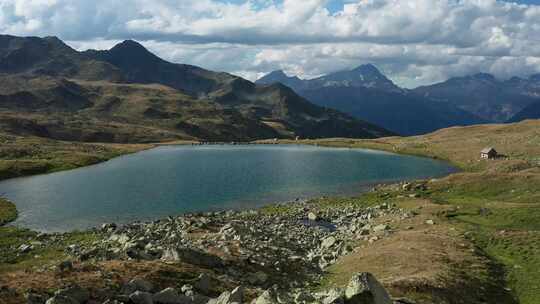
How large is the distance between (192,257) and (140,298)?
13.8m

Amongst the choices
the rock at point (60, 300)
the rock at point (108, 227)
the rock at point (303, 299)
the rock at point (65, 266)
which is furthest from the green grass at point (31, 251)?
the rock at point (303, 299)

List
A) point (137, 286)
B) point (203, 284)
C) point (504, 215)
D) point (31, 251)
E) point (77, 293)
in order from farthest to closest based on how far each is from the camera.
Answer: point (504, 215) < point (31, 251) < point (203, 284) < point (137, 286) < point (77, 293)

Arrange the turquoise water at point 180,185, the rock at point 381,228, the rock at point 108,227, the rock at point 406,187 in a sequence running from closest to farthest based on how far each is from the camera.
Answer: the rock at point 381,228 → the rock at point 108,227 → the turquoise water at point 180,185 → the rock at point 406,187

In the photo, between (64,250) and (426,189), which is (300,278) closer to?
(64,250)

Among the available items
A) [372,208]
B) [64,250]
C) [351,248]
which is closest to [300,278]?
[351,248]

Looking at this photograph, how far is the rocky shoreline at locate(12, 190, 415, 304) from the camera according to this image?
2833 centimetres

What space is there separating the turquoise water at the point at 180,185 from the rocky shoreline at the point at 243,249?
40.8 ft

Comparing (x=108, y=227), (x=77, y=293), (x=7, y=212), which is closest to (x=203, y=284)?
(x=77, y=293)

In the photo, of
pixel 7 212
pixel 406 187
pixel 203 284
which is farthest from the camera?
pixel 406 187

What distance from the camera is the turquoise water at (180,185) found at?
87.0 m

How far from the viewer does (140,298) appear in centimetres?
2755

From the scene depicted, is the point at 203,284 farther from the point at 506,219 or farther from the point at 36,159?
the point at 36,159

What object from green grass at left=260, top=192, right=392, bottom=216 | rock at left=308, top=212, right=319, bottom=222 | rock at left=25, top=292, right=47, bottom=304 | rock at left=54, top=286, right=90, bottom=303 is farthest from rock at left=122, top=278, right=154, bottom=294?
green grass at left=260, top=192, right=392, bottom=216

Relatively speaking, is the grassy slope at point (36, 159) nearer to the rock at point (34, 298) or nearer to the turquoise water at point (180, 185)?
the turquoise water at point (180, 185)
